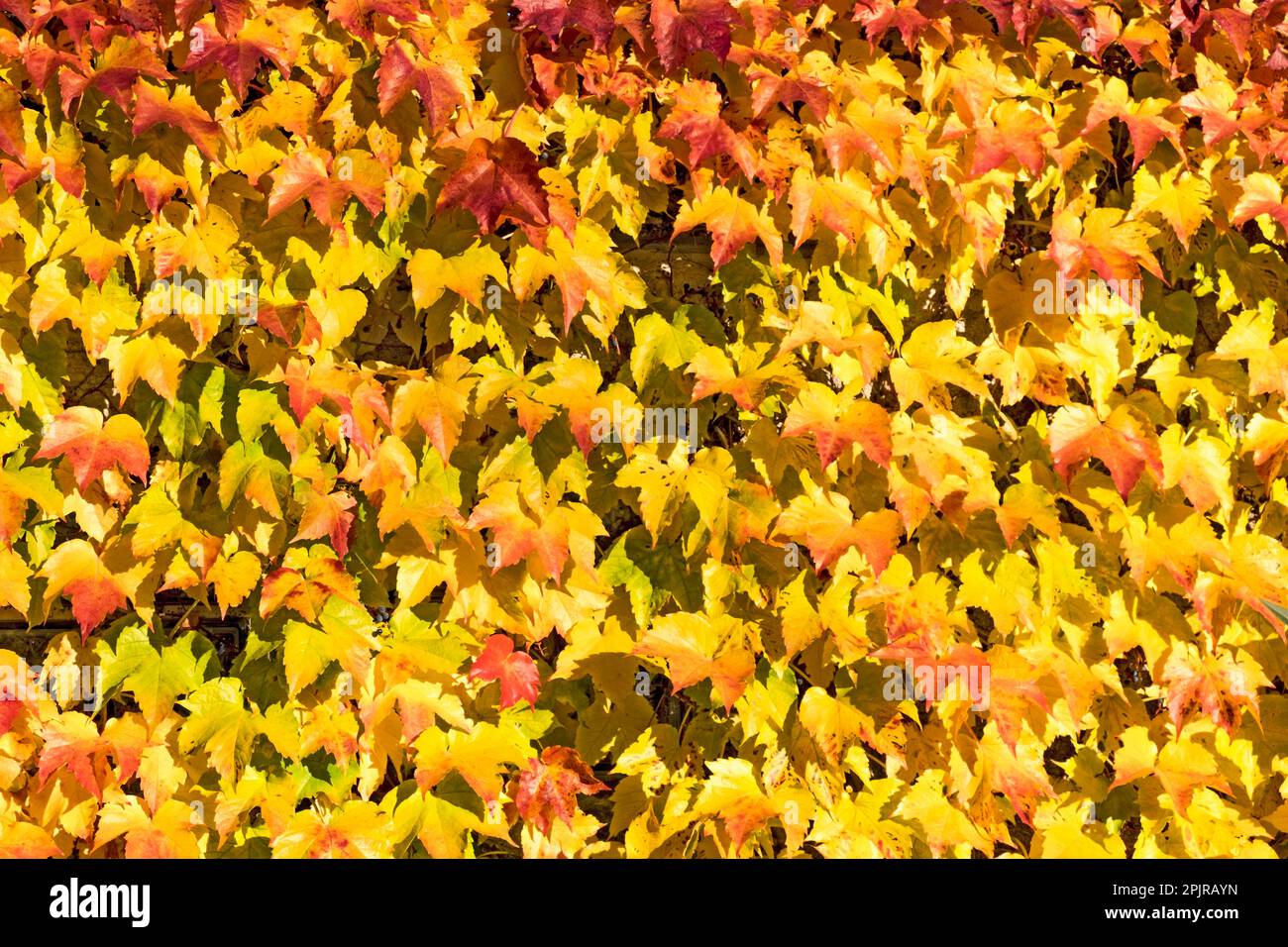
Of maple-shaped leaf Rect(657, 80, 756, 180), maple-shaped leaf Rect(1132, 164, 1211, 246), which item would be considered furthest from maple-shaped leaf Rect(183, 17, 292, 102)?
maple-shaped leaf Rect(1132, 164, 1211, 246)

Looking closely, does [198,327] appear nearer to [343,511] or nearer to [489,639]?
[343,511]

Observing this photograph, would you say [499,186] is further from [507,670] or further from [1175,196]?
[1175,196]

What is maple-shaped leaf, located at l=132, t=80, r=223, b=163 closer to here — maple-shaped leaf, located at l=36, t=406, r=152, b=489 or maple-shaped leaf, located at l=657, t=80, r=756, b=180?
maple-shaped leaf, located at l=36, t=406, r=152, b=489

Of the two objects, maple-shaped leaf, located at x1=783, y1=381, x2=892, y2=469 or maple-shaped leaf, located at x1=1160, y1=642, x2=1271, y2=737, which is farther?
maple-shaped leaf, located at x1=1160, y1=642, x2=1271, y2=737

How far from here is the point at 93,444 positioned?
2307 mm

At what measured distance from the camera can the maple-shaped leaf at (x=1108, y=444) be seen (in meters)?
2.34

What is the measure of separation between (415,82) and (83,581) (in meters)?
1.26

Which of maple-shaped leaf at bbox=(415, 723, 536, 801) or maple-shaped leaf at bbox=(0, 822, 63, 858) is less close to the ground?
maple-shaped leaf at bbox=(415, 723, 536, 801)

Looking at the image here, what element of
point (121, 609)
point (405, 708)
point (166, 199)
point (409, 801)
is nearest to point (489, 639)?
point (405, 708)

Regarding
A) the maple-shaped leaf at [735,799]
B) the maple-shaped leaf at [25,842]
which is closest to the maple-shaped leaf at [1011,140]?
the maple-shaped leaf at [735,799]

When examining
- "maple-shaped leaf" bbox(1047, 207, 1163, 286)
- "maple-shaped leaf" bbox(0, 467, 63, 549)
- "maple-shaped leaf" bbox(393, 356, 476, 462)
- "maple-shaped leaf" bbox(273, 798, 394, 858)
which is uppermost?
"maple-shaped leaf" bbox(1047, 207, 1163, 286)

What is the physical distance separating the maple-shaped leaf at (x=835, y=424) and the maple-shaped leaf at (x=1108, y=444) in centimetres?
39

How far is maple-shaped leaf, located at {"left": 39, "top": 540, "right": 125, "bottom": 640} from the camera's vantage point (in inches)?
91.4

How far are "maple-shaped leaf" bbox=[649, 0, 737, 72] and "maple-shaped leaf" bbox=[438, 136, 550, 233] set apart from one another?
0.36 meters
